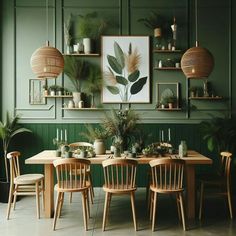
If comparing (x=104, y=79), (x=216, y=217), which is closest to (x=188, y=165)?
(x=216, y=217)

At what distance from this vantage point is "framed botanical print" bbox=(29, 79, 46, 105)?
5992 millimetres

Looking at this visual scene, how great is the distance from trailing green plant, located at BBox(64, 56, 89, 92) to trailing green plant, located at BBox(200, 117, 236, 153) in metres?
2.42

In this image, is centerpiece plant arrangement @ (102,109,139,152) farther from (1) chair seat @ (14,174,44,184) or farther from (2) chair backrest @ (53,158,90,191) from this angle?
(1) chair seat @ (14,174,44,184)

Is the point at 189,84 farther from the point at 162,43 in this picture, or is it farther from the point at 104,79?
the point at 104,79

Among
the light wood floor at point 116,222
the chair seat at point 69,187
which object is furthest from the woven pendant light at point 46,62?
the light wood floor at point 116,222

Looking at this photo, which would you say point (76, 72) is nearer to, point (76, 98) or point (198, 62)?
point (76, 98)

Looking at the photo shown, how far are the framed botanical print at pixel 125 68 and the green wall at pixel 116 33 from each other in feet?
0.43

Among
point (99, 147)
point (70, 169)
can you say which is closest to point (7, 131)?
point (99, 147)

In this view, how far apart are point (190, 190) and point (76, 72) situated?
303 centimetres

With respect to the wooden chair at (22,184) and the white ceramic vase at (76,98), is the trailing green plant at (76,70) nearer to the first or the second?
the white ceramic vase at (76,98)

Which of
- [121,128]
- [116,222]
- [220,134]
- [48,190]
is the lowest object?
[116,222]

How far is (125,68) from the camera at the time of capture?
600cm

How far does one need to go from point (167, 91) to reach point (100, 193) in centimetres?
229

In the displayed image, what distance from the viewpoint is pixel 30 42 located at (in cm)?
599
